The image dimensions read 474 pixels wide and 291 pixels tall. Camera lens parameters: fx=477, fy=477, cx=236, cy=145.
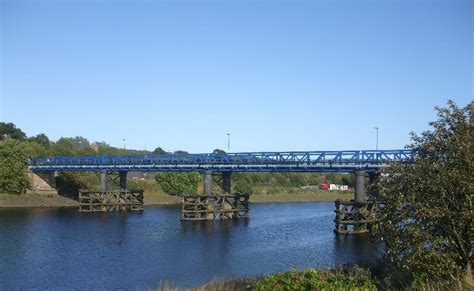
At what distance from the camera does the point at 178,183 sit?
299ft

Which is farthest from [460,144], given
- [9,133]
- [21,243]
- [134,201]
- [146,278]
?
[9,133]

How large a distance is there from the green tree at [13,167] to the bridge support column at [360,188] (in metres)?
52.7

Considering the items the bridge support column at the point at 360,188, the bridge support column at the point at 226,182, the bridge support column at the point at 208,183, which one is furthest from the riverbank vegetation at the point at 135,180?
the bridge support column at the point at 360,188

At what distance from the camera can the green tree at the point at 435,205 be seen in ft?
44.0

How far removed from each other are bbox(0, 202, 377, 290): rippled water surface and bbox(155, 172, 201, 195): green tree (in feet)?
115

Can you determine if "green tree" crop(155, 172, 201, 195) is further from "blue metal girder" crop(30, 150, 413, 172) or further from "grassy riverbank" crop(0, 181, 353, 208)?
"blue metal girder" crop(30, 150, 413, 172)

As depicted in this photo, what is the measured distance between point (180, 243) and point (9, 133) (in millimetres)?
81982

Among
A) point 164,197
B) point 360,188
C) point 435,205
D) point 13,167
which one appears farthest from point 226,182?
point 435,205

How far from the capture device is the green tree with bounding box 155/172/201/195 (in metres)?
90.9

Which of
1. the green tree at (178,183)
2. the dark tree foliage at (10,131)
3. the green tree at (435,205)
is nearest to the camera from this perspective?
the green tree at (435,205)

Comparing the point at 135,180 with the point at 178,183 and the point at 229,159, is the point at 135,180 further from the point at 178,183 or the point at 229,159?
the point at 229,159

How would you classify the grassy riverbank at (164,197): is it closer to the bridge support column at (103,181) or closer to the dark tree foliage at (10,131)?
the bridge support column at (103,181)

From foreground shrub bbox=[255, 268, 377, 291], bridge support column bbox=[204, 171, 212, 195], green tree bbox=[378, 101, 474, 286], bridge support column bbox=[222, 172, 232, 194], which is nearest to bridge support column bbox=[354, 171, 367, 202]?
bridge support column bbox=[204, 171, 212, 195]

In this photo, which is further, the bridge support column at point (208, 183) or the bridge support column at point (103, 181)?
the bridge support column at point (103, 181)
